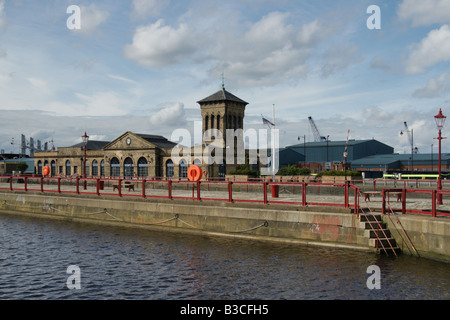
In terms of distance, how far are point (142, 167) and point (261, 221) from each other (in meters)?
45.7

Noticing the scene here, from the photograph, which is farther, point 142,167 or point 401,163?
point 401,163

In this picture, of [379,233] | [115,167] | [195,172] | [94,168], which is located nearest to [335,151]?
[115,167]

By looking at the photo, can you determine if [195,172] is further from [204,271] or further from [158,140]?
[158,140]

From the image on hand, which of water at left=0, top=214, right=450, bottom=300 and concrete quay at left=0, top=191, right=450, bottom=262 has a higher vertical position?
concrete quay at left=0, top=191, right=450, bottom=262

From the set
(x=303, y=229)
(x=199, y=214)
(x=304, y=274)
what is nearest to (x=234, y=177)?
(x=199, y=214)

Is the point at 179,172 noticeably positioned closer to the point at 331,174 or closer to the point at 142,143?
the point at 142,143

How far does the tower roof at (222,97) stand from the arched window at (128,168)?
15.0 m

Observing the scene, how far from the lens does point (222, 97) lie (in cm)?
6950

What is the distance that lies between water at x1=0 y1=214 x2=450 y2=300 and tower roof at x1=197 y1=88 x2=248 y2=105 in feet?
163

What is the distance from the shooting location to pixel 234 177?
4438cm

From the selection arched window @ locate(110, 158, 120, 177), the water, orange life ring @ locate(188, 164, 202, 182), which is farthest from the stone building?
the water

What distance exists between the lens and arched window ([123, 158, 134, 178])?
65562 millimetres

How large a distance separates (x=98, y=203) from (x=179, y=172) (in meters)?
32.8

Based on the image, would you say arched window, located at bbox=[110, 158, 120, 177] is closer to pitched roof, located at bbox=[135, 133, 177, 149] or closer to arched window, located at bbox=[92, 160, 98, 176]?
arched window, located at bbox=[92, 160, 98, 176]
